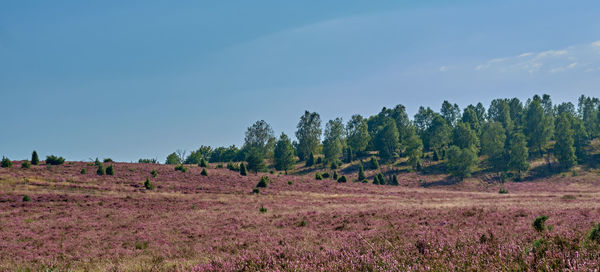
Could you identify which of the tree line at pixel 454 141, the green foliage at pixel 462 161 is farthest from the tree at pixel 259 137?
the green foliage at pixel 462 161

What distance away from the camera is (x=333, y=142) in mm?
93625

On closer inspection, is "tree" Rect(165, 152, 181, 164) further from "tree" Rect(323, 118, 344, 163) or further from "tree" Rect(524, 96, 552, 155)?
"tree" Rect(524, 96, 552, 155)

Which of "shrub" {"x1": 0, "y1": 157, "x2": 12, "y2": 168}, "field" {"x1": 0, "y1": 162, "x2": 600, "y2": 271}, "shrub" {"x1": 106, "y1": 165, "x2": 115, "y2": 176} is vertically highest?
"shrub" {"x1": 0, "y1": 157, "x2": 12, "y2": 168}

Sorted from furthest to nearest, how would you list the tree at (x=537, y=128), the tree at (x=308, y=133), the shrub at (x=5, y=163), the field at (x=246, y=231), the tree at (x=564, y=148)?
A: 1. the tree at (x=308, y=133)
2. the tree at (x=537, y=128)
3. the tree at (x=564, y=148)
4. the shrub at (x=5, y=163)
5. the field at (x=246, y=231)

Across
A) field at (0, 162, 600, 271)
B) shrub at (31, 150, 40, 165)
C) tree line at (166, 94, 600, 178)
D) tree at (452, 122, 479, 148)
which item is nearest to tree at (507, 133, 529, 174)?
tree line at (166, 94, 600, 178)

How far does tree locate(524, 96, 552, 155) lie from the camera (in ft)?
294

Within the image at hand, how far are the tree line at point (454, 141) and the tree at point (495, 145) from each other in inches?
5.2

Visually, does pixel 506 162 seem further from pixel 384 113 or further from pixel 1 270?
pixel 1 270

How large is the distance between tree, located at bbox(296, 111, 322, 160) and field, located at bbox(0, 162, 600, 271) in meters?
57.9

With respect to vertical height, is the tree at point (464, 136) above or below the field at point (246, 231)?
above

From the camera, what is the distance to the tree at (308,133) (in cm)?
10612

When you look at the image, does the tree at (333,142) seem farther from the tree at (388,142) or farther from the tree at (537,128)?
the tree at (537,128)

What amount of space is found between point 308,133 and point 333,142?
47.3ft

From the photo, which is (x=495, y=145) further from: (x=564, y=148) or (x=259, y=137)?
(x=259, y=137)
